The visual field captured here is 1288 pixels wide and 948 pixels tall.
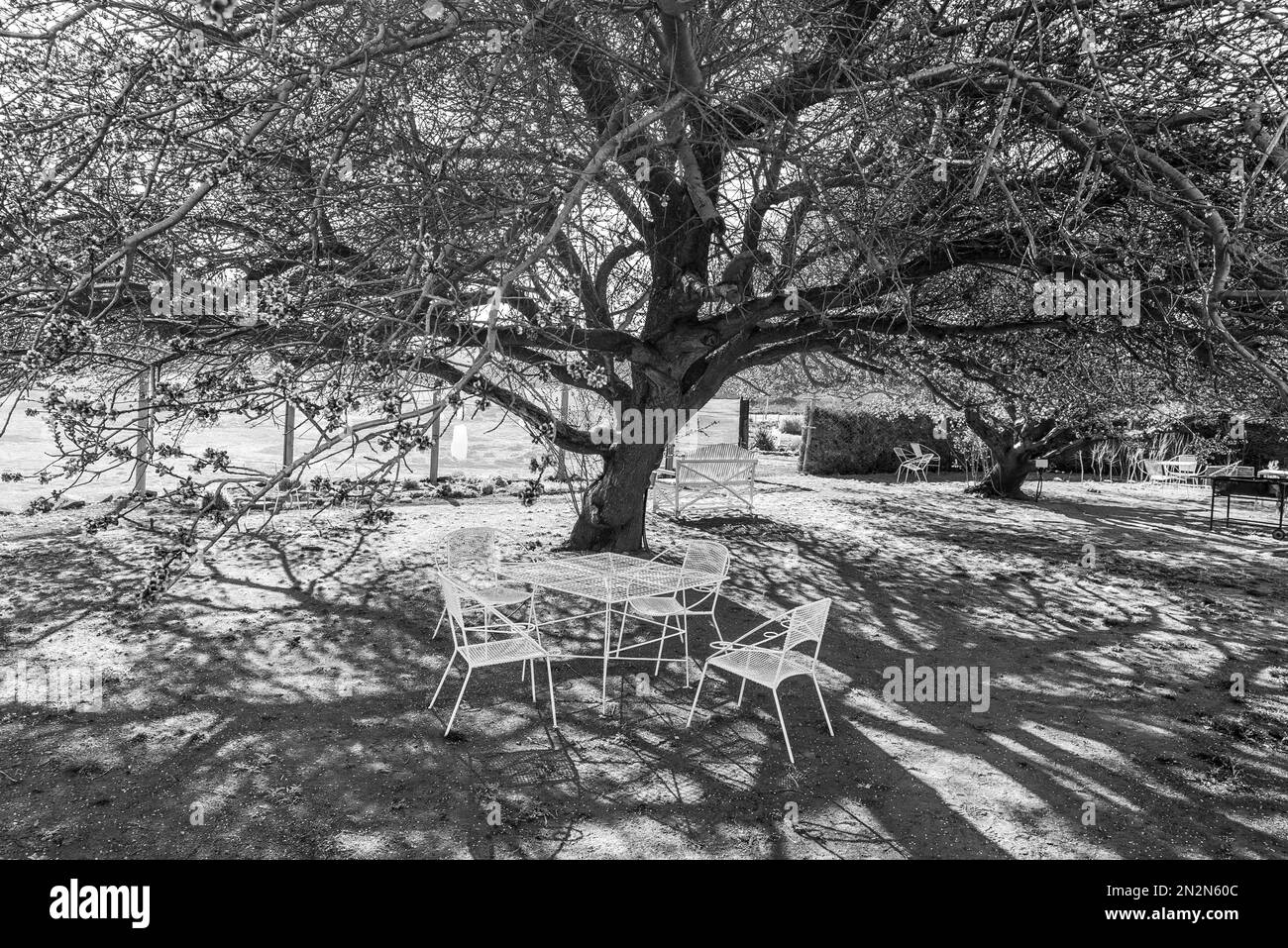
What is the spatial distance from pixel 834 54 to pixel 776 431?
62.9ft

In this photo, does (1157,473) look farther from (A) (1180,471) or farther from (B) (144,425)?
(B) (144,425)

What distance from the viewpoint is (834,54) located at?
520 cm

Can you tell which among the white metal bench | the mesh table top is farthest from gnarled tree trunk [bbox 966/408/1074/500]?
the mesh table top

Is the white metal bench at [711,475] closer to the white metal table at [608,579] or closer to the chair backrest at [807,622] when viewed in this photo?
the white metal table at [608,579]

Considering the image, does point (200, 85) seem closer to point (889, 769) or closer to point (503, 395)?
point (503, 395)

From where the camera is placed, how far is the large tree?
3.60 m

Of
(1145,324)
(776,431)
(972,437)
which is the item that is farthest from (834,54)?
(776,431)

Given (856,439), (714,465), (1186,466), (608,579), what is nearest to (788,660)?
(608,579)

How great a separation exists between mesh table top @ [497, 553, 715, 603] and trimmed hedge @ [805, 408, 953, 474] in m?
13.6

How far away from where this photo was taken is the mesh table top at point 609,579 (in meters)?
5.83

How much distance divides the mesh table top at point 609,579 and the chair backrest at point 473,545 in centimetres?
54

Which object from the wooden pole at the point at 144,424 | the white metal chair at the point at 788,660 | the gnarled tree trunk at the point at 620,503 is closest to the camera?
the wooden pole at the point at 144,424

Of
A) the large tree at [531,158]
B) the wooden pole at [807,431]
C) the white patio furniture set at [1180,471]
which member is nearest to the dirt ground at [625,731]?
the large tree at [531,158]

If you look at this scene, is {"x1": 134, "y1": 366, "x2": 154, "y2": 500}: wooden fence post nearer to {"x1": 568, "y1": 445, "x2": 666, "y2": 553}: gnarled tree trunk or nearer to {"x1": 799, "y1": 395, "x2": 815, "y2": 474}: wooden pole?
{"x1": 568, "y1": 445, "x2": 666, "y2": 553}: gnarled tree trunk
